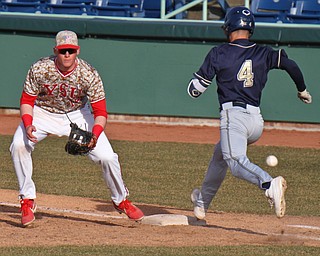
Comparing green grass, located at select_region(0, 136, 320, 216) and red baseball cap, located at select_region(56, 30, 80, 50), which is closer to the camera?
red baseball cap, located at select_region(56, 30, 80, 50)

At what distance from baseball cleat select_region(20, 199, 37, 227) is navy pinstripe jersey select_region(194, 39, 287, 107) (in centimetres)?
179

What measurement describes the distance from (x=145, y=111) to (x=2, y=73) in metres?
2.64

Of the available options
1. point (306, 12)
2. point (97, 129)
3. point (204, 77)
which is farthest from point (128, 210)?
point (306, 12)

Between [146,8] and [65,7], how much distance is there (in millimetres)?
1427

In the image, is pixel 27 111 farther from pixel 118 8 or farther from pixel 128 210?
pixel 118 8

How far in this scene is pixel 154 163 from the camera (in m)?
11.6

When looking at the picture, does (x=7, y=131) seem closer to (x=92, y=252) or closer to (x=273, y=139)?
(x=273, y=139)

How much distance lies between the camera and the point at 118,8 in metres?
15.1

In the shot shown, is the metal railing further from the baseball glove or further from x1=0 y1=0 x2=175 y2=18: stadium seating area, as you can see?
the baseball glove

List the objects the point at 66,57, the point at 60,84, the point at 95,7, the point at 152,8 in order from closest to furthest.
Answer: the point at 66,57
the point at 60,84
the point at 95,7
the point at 152,8

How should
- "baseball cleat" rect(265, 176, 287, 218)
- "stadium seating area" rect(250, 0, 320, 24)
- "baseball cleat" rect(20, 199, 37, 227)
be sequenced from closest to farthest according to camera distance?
"baseball cleat" rect(265, 176, 287, 218) → "baseball cleat" rect(20, 199, 37, 227) → "stadium seating area" rect(250, 0, 320, 24)

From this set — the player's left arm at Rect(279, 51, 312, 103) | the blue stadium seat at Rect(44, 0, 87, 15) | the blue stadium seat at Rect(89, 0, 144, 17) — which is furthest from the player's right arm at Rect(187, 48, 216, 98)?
the blue stadium seat at Rect(44, 0, 87, 15)

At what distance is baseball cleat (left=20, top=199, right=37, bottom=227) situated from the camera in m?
7.19

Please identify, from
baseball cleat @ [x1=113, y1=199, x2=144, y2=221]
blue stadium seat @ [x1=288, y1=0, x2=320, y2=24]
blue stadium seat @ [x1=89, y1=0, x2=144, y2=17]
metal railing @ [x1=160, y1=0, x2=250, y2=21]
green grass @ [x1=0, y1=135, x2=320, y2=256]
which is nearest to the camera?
baseball cleat @ [x1=113, y1=199, x2=144, y2=221]
